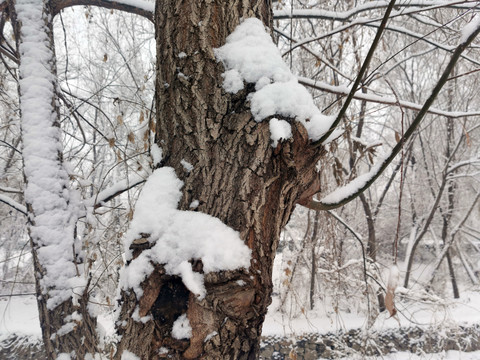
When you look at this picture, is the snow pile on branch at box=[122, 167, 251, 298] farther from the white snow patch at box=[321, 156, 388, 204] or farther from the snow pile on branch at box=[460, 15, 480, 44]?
the snow pile on branch at box=[460, 15, 480, 44]

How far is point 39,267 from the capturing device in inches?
83.6

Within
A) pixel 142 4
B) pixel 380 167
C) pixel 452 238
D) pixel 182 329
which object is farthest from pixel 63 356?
pixel 452 238

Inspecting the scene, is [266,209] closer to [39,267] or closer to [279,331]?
[39,267]

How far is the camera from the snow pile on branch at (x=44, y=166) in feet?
6.93

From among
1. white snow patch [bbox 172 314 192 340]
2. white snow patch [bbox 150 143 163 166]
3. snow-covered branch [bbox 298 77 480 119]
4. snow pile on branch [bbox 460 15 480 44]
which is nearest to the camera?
snow pile on branch [bbox 460 15 480 44]

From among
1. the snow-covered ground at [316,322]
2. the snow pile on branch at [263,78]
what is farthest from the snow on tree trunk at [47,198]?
the snow-covered ground at [316,322]

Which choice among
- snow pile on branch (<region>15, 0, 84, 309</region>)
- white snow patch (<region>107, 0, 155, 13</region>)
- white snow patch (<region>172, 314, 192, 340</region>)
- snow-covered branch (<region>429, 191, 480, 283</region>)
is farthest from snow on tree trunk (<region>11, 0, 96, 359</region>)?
snow-covered branch (<region>429, 191, 480, 283</region>)

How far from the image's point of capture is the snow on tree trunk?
6.92ft

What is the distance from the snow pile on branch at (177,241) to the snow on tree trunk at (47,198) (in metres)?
1.41

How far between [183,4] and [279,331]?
6300 mm

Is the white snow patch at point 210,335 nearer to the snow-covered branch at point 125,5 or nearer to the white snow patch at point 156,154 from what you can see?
the white snow patch at point 156,154

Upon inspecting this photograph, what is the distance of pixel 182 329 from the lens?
924mm

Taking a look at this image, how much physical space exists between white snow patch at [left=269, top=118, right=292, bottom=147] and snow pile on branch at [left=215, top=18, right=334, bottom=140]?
0.03 m

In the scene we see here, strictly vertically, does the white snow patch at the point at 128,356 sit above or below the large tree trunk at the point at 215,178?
below
